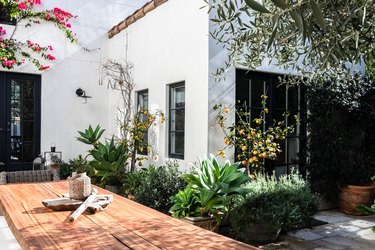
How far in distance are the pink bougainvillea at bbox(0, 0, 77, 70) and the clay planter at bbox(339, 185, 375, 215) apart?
6.16 metres

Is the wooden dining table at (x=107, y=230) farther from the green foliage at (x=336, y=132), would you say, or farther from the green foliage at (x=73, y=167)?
the green foliage at (x=336, y=132)

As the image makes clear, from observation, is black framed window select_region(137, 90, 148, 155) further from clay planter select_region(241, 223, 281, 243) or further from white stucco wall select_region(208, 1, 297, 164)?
clay planter select_region(241, 223, 281, 243)

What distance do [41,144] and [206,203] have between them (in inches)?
177

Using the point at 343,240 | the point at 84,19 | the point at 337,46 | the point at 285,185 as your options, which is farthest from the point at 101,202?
the point at 84,19

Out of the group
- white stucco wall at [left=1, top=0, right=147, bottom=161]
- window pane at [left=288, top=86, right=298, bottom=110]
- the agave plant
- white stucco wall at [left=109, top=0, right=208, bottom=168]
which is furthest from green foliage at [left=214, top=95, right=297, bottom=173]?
white stucco wall at [left=1, top=0, right=147, bottom=161]

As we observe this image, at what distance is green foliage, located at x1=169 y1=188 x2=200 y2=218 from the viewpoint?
3.99m

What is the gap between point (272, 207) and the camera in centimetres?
396

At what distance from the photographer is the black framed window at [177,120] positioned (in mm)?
5391

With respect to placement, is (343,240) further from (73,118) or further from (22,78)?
(22,78)

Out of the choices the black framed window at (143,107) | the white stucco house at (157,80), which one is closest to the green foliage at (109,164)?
the black framed window at (143,107)

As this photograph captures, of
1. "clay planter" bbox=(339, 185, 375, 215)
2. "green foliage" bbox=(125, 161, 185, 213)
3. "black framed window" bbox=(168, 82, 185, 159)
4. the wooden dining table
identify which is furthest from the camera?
"clay planter" bbox=(339, 185, 375, 215)

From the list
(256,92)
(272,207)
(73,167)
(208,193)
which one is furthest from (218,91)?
(73,167)

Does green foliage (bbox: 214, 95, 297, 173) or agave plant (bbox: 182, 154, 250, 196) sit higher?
green foliage (bbox: 214, 95, 297, 173)

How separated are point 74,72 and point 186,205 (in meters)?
4.63
